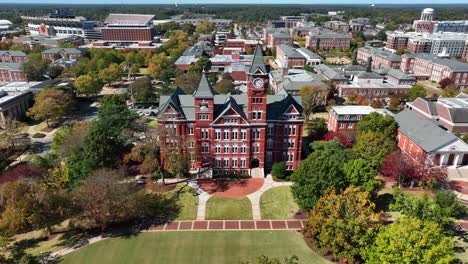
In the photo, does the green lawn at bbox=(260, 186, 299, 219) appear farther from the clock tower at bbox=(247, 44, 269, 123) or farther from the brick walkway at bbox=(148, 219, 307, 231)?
the clock tower at bbox=(247, 44, 269, 123)

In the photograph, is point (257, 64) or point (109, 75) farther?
point (109, 75)

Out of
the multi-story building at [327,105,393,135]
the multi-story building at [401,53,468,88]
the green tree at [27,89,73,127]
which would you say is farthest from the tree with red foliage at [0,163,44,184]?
the multi-story building at [401,53,468,88]

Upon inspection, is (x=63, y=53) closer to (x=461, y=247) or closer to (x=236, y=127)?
(x=236, y=127)

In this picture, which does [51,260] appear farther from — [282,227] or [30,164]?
[282,227]

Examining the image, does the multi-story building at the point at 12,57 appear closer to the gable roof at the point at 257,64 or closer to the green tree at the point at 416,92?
the gable roof at the point at 257,64

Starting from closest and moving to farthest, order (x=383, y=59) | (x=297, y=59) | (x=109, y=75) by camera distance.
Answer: (x=109, y=75)
(x=383, y=59)
(x=297, y=59)

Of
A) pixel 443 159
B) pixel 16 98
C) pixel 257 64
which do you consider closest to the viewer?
pixel 257 64

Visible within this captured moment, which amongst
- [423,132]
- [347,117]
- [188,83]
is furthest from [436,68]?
[188,83]

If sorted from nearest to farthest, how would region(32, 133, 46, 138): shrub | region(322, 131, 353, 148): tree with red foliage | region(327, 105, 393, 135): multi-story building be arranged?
1. region(322, 131, 353, 148): tree with red foliage
2. region(327, 105, 393, 135): multi-story building
3. region(32, 133, 46, 138): shrub
